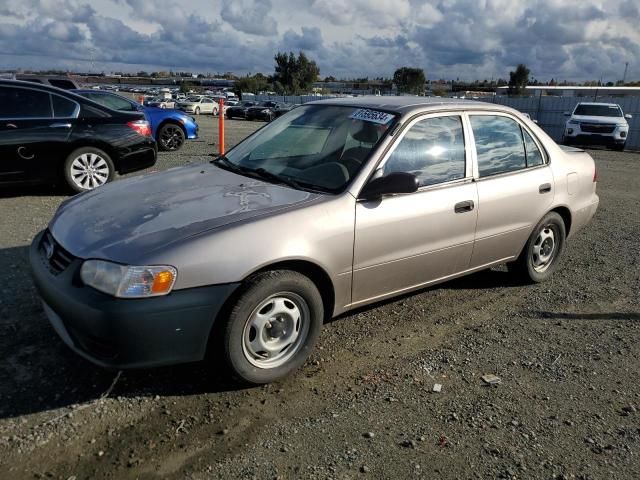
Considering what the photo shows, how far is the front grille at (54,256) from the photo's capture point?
2.91m

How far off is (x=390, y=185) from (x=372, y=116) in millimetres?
753

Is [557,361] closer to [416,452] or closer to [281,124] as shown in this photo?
[416,452]

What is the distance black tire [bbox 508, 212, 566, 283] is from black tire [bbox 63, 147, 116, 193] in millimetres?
5441

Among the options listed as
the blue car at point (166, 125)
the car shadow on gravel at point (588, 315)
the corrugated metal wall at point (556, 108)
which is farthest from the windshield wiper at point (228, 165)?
the corrugated metal wall at point (556, 108)

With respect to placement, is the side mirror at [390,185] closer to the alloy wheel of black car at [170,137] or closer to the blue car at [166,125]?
the blue car at [166,125]

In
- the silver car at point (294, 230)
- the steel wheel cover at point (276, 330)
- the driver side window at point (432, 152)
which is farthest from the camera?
the driver side window at point (432, 152)

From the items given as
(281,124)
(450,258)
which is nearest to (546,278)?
(450,258)

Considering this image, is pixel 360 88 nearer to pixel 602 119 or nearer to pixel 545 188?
pixel 602 119

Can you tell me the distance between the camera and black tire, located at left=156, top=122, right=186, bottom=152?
12.7 meters

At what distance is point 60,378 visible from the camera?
3113 millimetres

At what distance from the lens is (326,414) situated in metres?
2.93

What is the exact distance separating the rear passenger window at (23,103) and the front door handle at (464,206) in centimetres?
579

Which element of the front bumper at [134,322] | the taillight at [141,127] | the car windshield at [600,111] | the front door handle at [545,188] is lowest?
the front bumper at [134,322]

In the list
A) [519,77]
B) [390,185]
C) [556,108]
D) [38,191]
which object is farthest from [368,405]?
[519,77]
